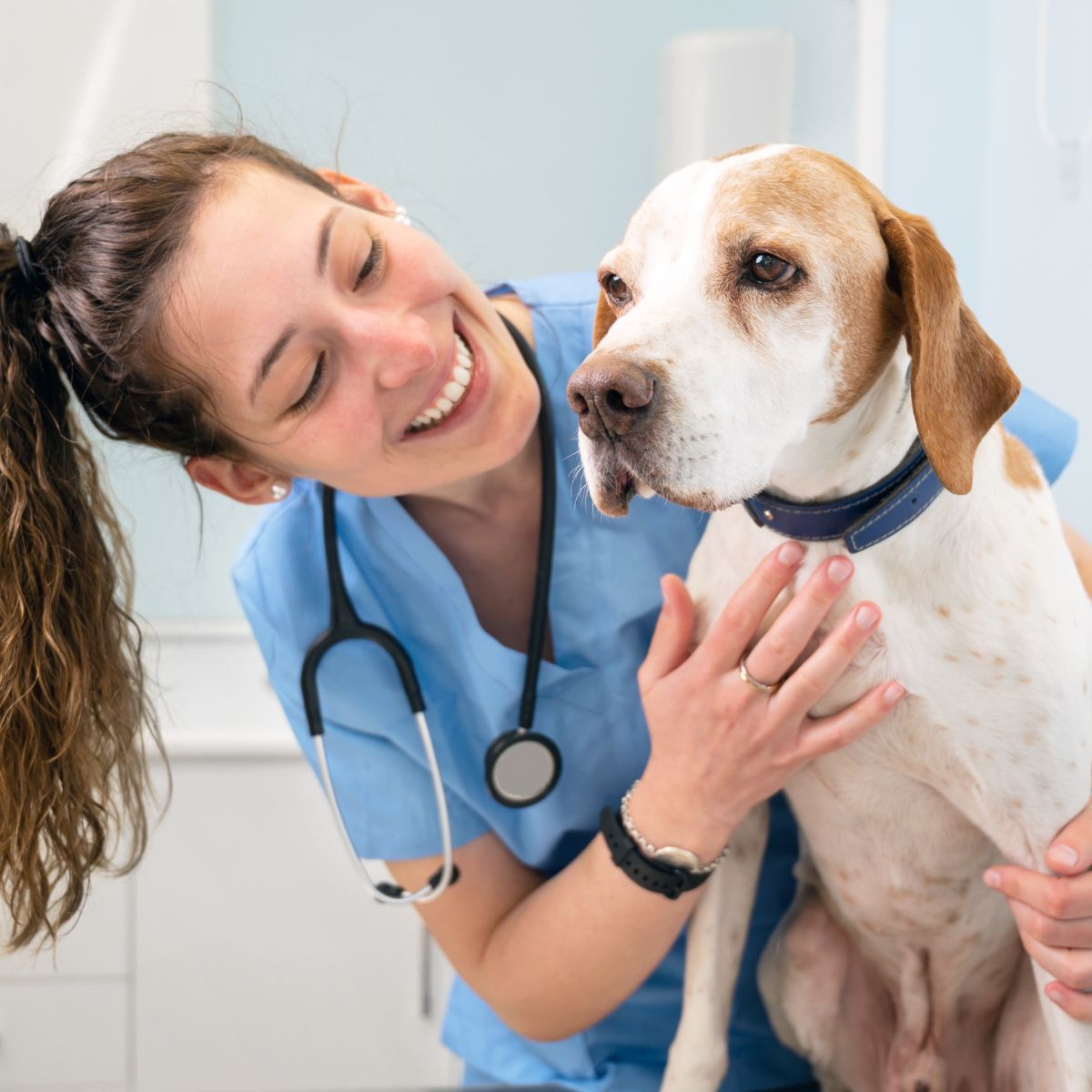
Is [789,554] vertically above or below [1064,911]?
above

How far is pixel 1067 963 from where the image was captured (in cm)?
91

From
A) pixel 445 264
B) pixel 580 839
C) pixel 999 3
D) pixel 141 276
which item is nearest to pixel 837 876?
pixel 580 839

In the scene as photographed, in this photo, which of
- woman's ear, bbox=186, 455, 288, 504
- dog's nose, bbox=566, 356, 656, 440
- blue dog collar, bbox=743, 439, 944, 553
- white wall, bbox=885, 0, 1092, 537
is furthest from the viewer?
white wall, bbox=885, 0, 1092, 537

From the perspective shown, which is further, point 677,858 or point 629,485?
point 677,858

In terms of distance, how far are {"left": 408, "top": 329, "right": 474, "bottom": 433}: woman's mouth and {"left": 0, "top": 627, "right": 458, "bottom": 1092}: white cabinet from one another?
1.05m

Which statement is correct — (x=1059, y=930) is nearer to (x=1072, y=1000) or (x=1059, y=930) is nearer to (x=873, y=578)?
(x=1072, y=1000)

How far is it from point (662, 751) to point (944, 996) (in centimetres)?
40

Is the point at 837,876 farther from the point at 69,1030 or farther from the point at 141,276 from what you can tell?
the point at 69,1030

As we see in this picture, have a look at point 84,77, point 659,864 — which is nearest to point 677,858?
point 659,864

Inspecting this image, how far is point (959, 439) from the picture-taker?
776mm

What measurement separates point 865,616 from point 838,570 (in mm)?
42

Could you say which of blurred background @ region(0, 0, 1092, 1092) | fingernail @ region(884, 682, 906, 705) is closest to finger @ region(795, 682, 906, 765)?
fingernail @ region(884, 682, 906, 705)

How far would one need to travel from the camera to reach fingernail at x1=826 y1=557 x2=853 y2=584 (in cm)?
88

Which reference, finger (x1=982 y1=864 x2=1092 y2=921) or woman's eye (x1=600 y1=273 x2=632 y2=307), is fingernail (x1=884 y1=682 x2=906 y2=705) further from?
woman's eye (x1=600 y1=273 x2=632 y2=307)
